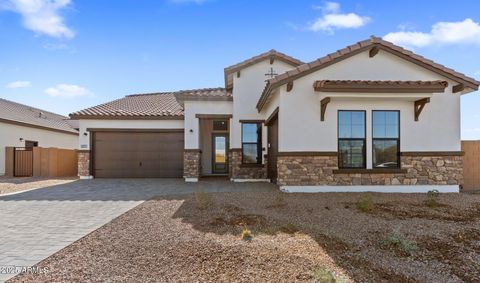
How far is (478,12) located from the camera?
9500mm

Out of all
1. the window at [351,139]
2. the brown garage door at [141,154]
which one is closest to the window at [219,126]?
the brown garage door at [141,154]

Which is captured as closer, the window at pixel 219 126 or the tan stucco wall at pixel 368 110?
the tan stucco wall at pixel 368 110

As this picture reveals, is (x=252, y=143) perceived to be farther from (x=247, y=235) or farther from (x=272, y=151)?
(x=247, y=235)

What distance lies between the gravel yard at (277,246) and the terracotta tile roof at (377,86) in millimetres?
3674

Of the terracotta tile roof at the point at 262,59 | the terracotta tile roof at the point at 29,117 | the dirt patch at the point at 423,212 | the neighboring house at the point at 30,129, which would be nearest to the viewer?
the dirt patch at the point at 423,212

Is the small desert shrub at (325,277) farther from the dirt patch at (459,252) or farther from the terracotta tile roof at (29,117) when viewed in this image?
the terracotta tile roof at (29,117)

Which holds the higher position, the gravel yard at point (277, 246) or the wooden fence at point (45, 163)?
the wooden fence at point (45, 163)

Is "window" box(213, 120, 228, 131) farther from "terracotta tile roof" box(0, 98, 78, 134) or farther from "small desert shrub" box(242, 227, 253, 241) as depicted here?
"terracotta tile roof" box(0, 98, 78, 134)

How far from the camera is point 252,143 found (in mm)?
14164

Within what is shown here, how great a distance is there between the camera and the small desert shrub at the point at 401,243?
476cm

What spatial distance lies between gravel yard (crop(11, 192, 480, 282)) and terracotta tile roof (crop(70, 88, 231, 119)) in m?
8.24

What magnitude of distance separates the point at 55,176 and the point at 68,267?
15.0m

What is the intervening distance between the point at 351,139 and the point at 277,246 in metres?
6.63

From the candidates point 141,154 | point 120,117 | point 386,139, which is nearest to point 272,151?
point 386,139
